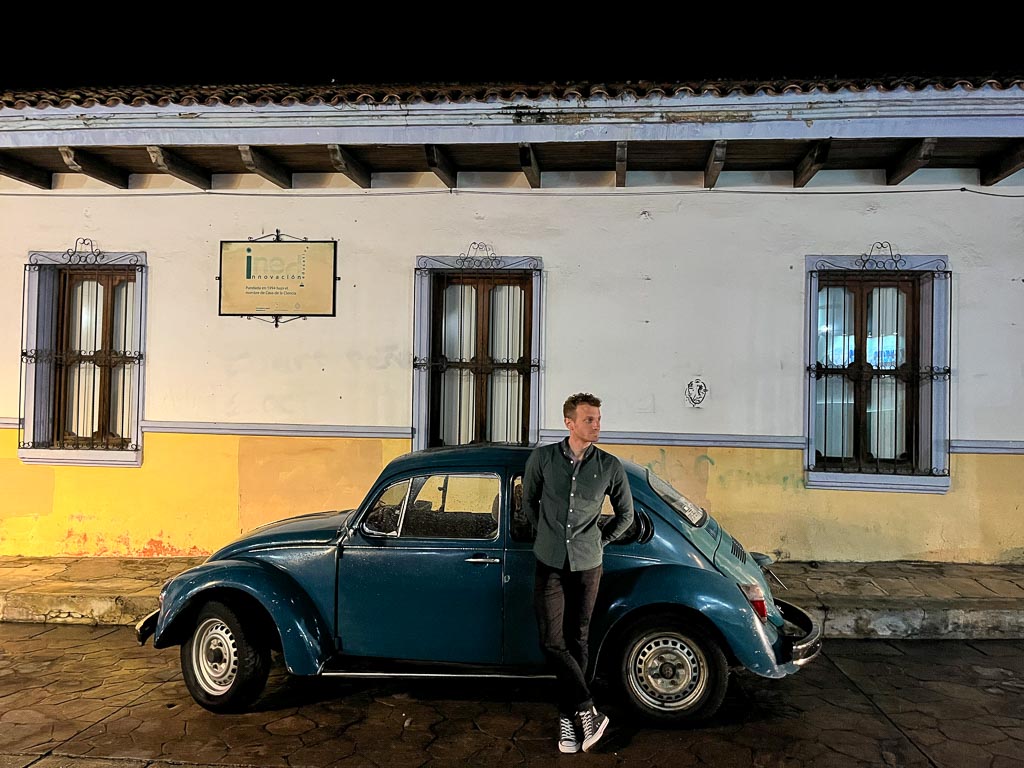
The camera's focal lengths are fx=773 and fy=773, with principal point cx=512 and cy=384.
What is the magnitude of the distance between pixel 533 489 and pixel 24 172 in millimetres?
6869

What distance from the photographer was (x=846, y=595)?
631 cm

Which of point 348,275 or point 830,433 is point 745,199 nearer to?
point 830,433

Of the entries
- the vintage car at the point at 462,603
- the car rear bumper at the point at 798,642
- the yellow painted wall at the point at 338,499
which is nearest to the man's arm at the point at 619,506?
the vintage car at the point at 462,603

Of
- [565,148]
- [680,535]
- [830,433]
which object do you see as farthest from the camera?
[830,433]

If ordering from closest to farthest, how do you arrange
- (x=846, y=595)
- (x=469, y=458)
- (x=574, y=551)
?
(x=574, y=551) → (x=469, y=458) → (x=846, y=595)

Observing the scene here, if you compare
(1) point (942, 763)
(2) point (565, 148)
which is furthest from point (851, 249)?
(1) point (942, 763)

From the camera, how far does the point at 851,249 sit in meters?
7.47

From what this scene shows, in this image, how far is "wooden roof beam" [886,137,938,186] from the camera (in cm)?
663

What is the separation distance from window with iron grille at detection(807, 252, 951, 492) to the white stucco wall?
19cm

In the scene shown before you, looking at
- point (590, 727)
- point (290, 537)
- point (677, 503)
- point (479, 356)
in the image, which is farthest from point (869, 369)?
point (290, 537)

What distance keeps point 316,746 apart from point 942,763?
126 inches

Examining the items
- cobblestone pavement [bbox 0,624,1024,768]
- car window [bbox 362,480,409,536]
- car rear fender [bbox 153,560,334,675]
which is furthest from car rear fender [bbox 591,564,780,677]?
car rear fender [bbox 153,560,334,675]

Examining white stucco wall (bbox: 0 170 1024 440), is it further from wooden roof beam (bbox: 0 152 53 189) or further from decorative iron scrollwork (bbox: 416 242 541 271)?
wooden roof beam (bbox: 0 152 53 189)

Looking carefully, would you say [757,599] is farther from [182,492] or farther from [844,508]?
[182,492]
